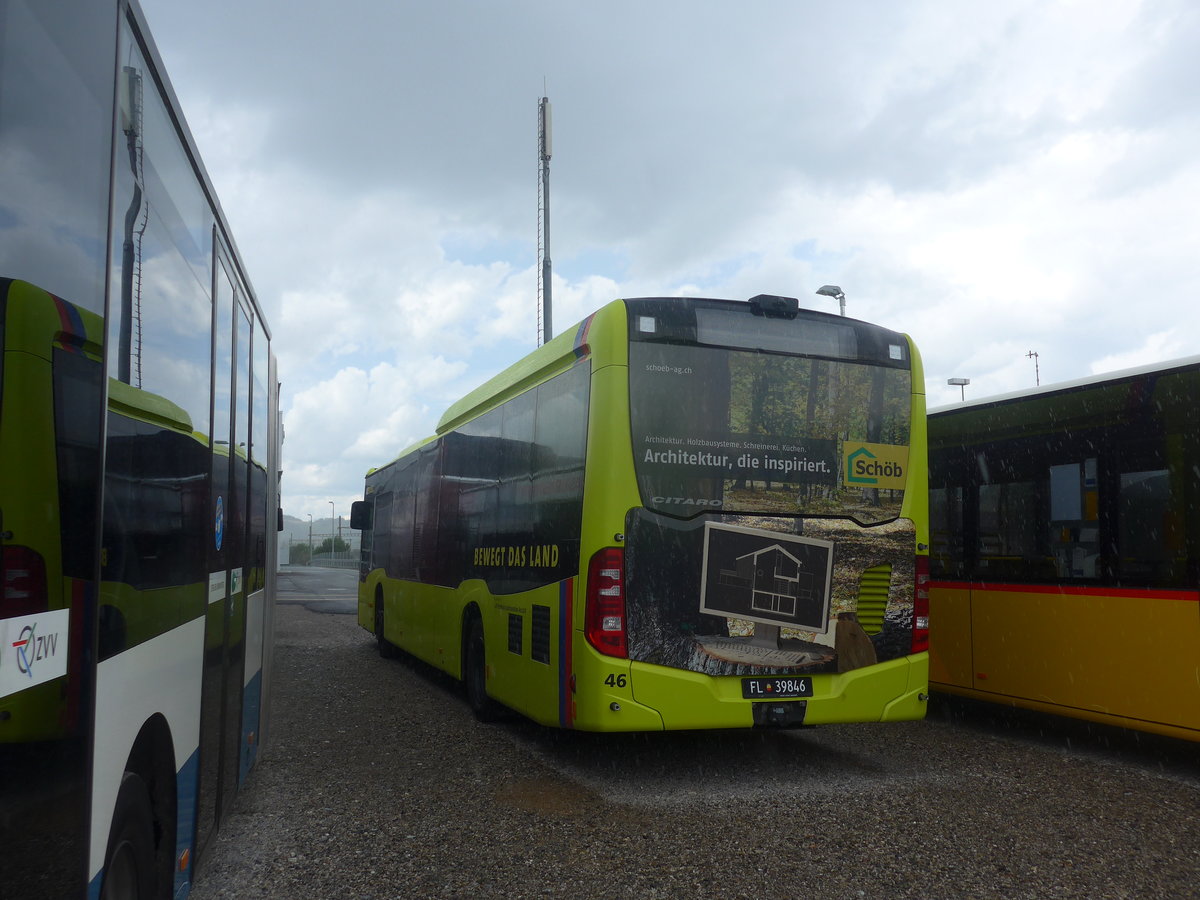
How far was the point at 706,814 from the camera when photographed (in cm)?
598

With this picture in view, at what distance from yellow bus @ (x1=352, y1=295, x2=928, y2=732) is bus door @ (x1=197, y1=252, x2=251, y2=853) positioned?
7.54 ft

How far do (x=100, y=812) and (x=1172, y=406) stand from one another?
715 cm

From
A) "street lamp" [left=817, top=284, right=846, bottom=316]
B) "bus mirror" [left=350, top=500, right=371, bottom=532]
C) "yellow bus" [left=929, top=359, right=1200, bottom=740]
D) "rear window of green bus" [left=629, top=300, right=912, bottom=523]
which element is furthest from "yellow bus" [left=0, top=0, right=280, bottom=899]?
"street lamp" [left=817, top=284, right=846, bottom=316]

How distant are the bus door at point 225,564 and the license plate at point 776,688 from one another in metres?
3.18

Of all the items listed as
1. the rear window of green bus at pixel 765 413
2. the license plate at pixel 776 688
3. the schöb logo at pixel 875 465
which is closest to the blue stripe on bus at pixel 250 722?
the rear window of green bus at pixel 765 413

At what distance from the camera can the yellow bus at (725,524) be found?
6.54 meters

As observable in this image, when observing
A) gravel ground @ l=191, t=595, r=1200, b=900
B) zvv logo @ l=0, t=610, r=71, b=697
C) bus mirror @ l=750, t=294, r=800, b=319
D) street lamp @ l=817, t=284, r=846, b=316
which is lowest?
gravel ground @ l=191, t=595, r=1200, b=900

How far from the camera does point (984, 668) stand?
8648 mm

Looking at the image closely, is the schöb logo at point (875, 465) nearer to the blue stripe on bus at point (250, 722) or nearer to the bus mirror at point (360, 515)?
the blue stripe on bus at point (250, 722)

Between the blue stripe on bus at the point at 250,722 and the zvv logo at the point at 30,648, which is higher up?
the zvv logo at the point at 30,648

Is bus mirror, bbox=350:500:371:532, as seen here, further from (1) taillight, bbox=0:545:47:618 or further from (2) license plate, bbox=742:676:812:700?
(1) taillight, bbox=0:545:47:618

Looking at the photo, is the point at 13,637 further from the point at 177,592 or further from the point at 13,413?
the point at 177,592

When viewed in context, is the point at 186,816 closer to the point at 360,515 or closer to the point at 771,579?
the point at 771,579

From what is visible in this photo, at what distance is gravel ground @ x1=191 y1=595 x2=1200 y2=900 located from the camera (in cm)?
475
